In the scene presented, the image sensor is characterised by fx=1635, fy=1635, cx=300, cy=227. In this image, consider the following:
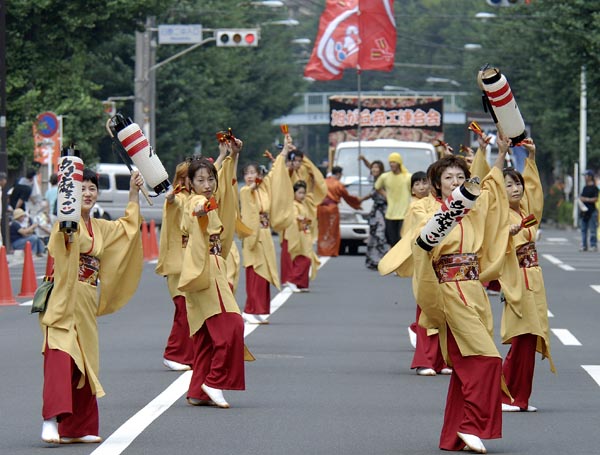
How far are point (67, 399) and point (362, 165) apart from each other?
78.7 feet

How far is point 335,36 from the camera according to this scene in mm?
36594

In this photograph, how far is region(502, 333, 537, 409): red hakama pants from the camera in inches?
395

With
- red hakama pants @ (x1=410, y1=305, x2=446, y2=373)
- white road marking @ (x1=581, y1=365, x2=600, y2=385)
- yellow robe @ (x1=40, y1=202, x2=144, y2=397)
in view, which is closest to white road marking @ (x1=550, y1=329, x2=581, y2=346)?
white road marking @ (x1=581, y1=365, x2=600, y2=385)

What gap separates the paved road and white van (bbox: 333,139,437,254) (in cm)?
1263

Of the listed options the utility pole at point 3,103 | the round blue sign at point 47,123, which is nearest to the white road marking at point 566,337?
the utility pole at point 3,103

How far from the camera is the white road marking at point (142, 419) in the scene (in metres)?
8.55

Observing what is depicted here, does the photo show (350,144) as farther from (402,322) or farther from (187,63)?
(187,63)

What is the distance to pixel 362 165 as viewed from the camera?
3216 cm

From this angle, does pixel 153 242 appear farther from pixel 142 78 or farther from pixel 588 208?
pixel 142 78

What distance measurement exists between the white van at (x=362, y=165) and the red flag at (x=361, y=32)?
142 inches

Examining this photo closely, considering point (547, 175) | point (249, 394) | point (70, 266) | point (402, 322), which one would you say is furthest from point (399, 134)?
point (547, 175)

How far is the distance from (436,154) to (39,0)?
8428 mm

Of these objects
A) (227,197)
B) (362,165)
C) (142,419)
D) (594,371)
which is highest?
(227,197)

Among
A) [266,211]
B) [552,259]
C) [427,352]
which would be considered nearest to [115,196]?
[552,259]
